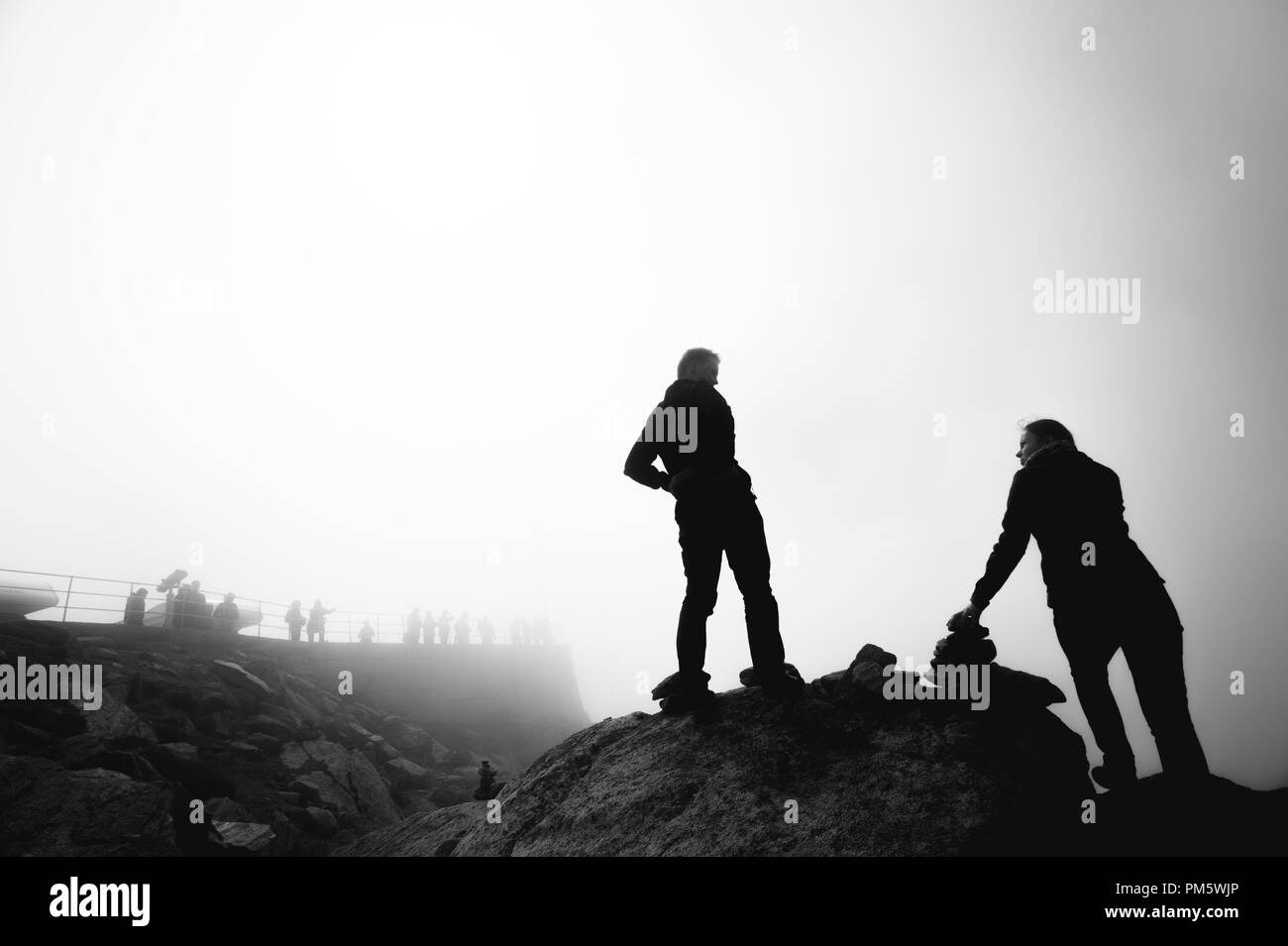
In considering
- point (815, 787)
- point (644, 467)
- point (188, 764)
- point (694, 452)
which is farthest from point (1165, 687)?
point (188, 764)

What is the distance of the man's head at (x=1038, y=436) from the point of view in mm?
4297

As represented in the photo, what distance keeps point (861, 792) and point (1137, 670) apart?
1871 mm

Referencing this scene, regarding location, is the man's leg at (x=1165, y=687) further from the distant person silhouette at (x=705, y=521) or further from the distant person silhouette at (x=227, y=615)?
the distant person silhouette at (x=227, y=615)

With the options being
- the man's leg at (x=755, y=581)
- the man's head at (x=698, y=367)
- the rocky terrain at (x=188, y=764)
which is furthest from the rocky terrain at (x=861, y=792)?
the rocky terrain at (x=188, y=764)

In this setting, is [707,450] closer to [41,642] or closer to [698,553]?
[698,553]

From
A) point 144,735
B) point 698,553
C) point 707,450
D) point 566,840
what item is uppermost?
point 707,450

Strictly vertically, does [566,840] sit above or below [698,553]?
below

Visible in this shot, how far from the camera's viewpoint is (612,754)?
5.47 meters

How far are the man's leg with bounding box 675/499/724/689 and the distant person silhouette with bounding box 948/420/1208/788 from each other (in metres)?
1.81

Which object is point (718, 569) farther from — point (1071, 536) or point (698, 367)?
point (1071, 536)

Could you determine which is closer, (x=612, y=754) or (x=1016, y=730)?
(x=1016, y=730)

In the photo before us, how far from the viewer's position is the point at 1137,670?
11.7 ft
